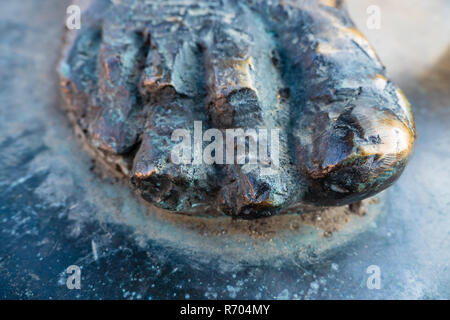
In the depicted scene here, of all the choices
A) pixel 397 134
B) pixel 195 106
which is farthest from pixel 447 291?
pixel 195 106

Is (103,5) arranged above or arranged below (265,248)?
above

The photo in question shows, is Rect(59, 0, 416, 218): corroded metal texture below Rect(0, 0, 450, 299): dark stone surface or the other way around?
the other way around

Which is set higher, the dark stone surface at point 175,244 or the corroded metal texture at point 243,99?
the corroded metal texture at point 243,99

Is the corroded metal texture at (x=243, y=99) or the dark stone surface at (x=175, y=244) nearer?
the corroded metal texture at (x=243, y=99)

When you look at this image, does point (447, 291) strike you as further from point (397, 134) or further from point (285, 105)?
point (285, 105)
